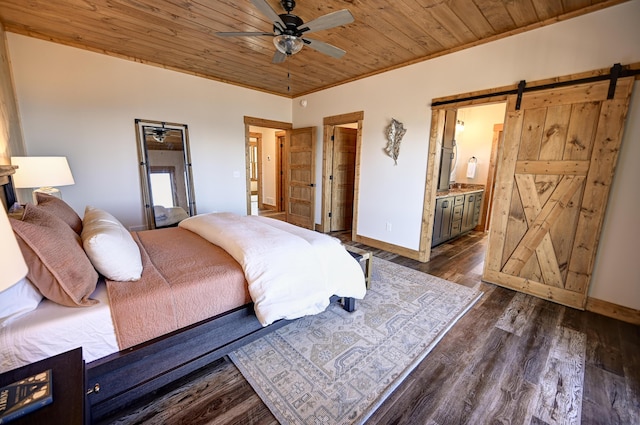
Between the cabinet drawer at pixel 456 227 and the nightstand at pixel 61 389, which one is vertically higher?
the nightstand at pixel 61 389

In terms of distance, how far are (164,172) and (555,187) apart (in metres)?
4.92

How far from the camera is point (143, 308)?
1344 millimetres

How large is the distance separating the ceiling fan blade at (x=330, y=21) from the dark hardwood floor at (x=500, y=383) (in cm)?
252

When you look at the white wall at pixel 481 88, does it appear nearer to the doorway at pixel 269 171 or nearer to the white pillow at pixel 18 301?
the doorway at pixel 269 171

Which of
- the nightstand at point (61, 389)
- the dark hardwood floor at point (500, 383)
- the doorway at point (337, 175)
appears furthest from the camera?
the doorway at point (337, 175)

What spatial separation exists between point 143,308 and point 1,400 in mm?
611

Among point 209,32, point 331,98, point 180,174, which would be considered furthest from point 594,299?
point 180,174

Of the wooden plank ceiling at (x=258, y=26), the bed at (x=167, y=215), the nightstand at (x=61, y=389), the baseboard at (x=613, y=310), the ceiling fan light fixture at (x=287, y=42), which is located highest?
the wooden plank ceiling at (x=258, y=26)

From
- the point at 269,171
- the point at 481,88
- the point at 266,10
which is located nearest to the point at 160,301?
the point at 266,10

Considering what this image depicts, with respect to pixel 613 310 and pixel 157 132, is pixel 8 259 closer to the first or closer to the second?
pixel 157 132

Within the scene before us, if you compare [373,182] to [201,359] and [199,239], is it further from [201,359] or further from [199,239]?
[201,359]

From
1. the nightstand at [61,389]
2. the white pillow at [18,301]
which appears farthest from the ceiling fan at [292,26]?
the nightstand at [61,389]

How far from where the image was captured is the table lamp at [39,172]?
228cm

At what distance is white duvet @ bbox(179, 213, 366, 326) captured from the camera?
1668 mm
